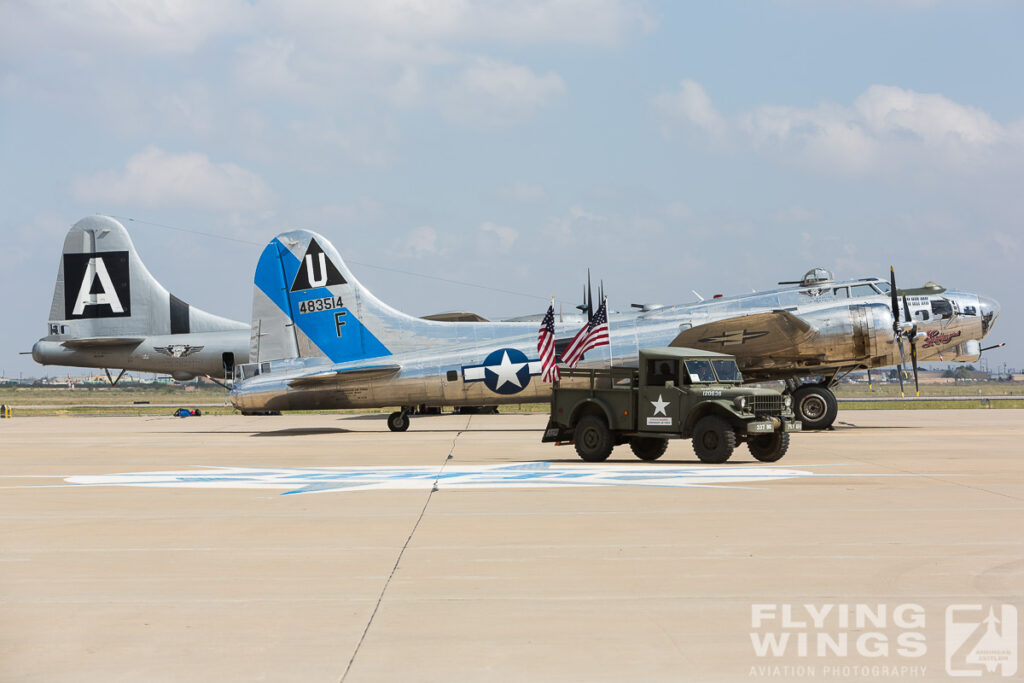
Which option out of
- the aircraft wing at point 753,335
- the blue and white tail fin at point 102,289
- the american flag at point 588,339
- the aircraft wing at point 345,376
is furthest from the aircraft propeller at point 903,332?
the blue and white tail fin at point 102,289

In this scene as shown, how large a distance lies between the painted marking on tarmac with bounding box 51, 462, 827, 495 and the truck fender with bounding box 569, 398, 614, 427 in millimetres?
1513

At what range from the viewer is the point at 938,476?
49.6 ft

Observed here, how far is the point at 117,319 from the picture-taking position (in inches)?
1762

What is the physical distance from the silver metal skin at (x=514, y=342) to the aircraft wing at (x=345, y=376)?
0.03 m

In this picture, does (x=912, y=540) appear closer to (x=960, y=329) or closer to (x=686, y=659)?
(x=686, y=659)

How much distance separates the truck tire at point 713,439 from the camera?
17.5 m

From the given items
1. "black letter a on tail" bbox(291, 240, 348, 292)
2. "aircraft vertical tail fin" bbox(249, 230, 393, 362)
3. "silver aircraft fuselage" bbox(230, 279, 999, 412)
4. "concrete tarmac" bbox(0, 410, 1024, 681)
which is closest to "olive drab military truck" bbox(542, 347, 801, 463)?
"concrete tarmac" bbox(0, 410, 1024, 681)

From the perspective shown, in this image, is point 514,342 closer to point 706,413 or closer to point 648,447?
point 648,447

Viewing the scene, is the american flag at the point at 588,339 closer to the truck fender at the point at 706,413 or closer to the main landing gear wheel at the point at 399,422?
the truck fender at the point at 706,413

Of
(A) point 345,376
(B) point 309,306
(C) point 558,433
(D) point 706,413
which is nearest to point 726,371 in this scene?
(D) point 706,413

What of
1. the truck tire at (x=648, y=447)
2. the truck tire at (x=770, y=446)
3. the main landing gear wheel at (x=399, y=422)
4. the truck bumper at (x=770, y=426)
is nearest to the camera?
the truck bumper at (x=770, y=426)

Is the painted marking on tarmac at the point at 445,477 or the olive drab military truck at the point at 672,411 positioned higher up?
the olive drab military truck at the point at 672,411

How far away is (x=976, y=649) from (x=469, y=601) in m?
3.43

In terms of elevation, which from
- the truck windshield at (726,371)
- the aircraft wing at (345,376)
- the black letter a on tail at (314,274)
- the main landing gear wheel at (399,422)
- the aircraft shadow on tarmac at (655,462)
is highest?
the black letter a on tail at (314,274)
